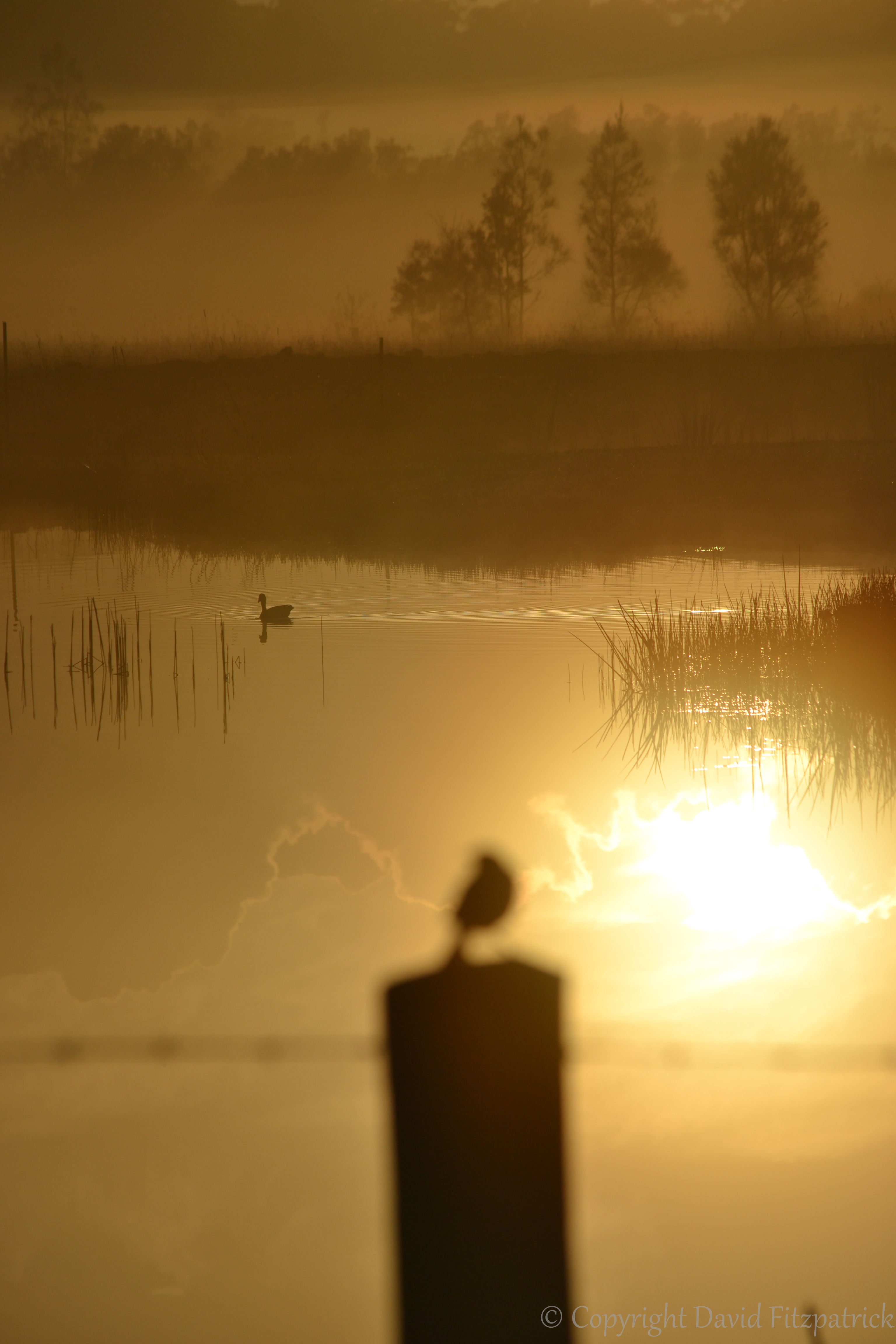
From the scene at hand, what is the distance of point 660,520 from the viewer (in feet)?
68.2

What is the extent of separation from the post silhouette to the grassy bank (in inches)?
628

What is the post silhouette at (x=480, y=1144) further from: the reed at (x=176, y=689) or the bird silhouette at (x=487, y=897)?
the reed at (x=176, y=689)

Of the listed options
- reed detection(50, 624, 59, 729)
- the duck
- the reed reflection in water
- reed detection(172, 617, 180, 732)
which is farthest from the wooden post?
the duck

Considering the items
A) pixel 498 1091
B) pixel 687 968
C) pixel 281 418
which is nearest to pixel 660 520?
pixel 281 418

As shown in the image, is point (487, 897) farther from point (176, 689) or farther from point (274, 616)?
point (274, 616)

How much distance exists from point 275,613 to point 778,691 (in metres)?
5.31

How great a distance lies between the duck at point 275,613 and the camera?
12.1 m

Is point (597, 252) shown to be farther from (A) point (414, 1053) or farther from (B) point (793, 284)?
(A) point (414, 1053)

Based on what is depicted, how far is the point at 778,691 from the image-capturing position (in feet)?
28.9

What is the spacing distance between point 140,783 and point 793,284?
31.3 meters

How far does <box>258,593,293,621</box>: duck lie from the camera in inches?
477

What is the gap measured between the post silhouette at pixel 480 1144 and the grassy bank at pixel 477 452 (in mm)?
15948

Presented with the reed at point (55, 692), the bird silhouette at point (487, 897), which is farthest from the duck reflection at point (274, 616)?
the bird silhouette at point (487, 897)

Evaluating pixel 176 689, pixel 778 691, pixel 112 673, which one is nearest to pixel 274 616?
pixel 112 673
